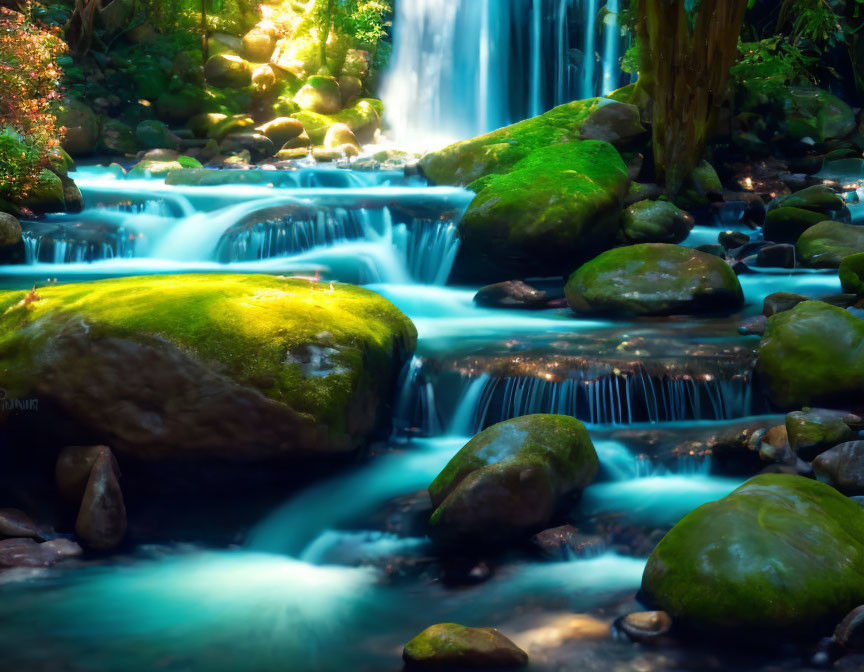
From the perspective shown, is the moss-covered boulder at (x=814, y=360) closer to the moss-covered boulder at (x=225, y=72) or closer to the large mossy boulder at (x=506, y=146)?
the large mossy boulder at (x=506, y=146)

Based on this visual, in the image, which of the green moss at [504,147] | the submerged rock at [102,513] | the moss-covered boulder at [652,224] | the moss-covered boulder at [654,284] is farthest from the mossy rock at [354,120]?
the submerged rock at [102,513]

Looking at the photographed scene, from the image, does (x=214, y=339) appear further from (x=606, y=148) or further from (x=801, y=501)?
(x=606, y=148)

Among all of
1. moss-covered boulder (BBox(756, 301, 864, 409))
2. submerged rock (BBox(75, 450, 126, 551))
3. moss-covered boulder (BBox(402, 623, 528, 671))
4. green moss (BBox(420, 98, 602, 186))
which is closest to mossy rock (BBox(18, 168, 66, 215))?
green moss (BBox(420, 98, 602, 186))

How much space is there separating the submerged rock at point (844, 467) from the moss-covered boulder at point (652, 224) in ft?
20.4

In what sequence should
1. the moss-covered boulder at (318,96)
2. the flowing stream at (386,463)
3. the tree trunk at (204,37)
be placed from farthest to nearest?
the tree trunk at (204,37) → the moss-covered boulder at (318,96) → the flowing stream at (386,463)

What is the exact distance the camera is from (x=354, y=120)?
2319 centimetres

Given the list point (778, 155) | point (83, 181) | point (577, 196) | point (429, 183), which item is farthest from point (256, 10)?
point (577, 196)

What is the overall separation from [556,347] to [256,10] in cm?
2263

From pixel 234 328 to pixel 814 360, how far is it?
438 centimetres

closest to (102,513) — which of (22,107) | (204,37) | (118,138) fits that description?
(22,107)

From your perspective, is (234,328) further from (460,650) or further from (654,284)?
(654,284)

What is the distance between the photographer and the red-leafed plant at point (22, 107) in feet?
35.5

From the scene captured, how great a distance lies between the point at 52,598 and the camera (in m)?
4.33

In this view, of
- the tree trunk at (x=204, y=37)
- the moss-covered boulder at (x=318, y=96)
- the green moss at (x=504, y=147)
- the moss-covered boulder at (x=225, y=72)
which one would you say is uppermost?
the tree trunk at (x=204, y=37)
